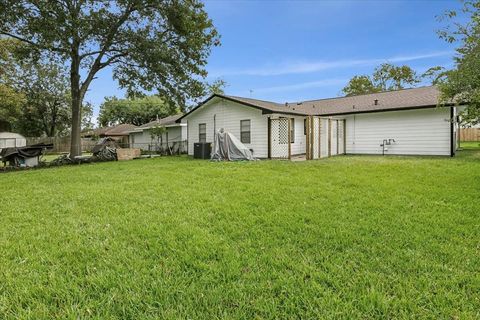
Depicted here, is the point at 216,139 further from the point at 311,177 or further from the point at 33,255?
the point at 33,255

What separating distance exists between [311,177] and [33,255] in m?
5.50

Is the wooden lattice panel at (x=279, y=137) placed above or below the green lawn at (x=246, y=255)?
above

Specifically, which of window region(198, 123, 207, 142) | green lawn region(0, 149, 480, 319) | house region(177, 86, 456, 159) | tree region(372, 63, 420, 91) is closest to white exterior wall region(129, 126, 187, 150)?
window region(198, 123, 207, 142)

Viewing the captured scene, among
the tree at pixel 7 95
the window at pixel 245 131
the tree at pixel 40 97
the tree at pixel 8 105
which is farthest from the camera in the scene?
the tree at pixel 40 97

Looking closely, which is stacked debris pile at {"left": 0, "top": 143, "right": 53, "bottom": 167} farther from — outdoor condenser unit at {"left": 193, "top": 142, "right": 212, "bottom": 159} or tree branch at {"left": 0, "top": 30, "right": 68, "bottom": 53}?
outdoor condenser unit at {"left": 193, "top": 142, "right": 212, "bottom": 159}

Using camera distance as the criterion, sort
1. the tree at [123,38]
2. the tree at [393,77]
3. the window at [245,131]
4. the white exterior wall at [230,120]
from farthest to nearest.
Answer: the tree at [393,77] < the window at [245,131] < the white exterior wall at [230,120] < the tree at [123,38]

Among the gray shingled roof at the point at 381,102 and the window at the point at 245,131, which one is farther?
the window at the point at 245,131

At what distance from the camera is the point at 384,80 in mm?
32062

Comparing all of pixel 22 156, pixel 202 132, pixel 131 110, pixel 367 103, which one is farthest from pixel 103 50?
pixel 131 110

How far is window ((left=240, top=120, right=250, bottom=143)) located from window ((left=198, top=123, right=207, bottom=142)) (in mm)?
2443

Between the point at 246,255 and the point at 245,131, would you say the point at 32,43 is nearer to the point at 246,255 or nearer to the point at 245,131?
the point at 245,131

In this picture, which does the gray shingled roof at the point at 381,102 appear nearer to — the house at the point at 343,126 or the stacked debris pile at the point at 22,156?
the house at the point at 343,126

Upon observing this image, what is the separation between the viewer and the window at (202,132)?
1531cm

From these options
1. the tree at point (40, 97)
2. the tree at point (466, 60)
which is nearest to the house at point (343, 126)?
the tree at point (466, 60)
